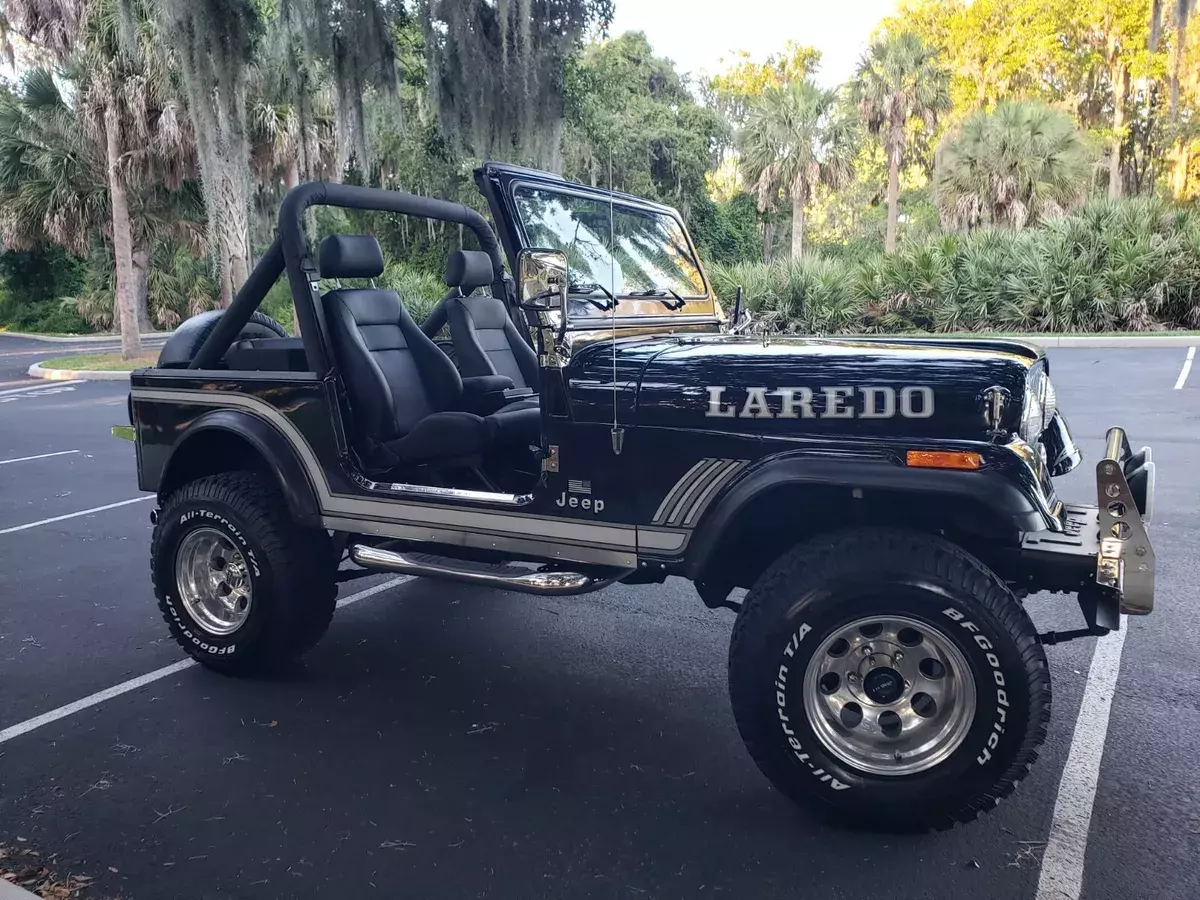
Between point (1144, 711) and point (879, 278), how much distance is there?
655 inches

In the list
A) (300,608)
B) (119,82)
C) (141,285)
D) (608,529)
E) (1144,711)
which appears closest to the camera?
(608,529)

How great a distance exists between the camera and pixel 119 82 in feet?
55.3

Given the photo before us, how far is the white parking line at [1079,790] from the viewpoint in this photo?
8.21 ft

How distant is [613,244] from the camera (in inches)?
165

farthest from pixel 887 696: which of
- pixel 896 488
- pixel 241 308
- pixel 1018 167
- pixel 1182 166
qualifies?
pixel 1182 166

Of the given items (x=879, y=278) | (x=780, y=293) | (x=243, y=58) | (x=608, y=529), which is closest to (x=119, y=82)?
(x=243, y=58)

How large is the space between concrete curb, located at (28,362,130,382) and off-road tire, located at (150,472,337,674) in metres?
14.3

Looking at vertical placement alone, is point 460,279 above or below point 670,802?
above

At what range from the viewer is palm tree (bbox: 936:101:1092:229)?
23031mm

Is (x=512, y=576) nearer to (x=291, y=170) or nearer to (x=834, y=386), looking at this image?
(x=834, y=386)

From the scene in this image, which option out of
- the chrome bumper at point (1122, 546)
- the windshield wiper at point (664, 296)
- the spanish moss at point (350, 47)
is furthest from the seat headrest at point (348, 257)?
the spanish moss at point (350, 47)

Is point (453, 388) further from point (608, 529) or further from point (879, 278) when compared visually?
point (879, 278)

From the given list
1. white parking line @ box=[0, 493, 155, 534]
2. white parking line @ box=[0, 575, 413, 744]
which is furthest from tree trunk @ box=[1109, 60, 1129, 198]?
white parking line @ box=[0, 575, 413, 744]

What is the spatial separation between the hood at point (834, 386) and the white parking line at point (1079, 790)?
1.19 meters
